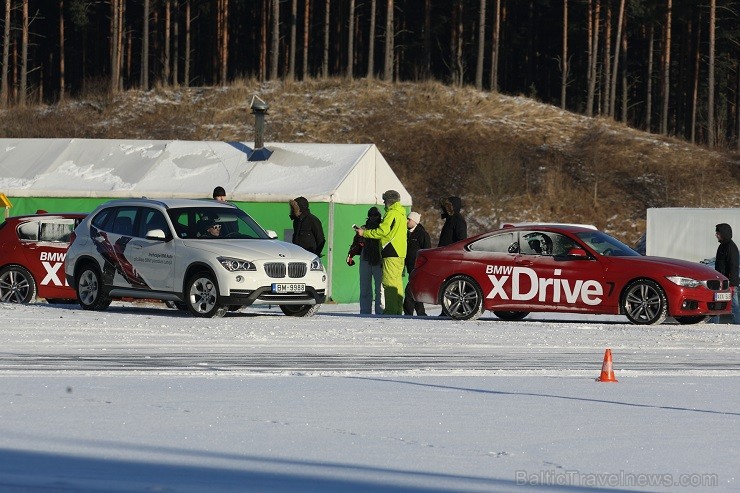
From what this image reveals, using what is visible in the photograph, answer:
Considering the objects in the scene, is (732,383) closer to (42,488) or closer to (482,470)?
(482,470)

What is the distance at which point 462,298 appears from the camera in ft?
66.9

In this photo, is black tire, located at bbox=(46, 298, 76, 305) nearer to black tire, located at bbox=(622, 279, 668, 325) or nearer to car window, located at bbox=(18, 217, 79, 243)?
car window, located at bbox=(18, 217, 79, 243)

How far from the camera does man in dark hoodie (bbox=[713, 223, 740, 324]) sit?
21.1 meters

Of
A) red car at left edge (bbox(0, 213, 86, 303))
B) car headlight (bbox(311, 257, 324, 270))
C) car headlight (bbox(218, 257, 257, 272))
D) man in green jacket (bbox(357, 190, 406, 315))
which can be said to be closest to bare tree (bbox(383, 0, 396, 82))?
red car at left edge (bbox(0, 213, 86, 303))

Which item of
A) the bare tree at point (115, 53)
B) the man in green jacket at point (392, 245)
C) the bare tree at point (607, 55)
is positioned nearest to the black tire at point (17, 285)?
the man in green jacket at point (392, 245)

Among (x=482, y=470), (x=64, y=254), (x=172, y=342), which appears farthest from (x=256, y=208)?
(x=482, y=470)

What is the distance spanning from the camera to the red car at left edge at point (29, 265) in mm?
23125

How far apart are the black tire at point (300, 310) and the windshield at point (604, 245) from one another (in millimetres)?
3973

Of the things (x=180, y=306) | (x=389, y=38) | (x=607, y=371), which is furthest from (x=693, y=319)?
(x=389, y=38)

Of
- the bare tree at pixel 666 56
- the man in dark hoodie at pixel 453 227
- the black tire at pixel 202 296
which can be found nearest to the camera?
the black tire at pixel 202 296

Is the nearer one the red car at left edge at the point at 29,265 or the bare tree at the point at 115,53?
the red car at left edge at the point at 29,265

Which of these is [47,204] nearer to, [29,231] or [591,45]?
[29,231]

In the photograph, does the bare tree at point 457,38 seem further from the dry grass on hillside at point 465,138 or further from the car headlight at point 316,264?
the car headlight at point 316,264

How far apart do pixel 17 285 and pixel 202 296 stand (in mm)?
5089
